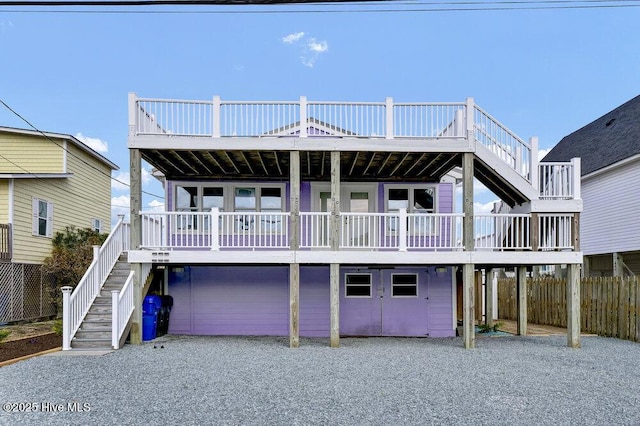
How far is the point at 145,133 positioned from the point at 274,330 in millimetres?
6700

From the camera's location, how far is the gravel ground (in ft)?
20.4

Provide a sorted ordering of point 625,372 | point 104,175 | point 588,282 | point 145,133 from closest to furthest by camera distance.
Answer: point 625,372
point 145,133
point 588,282
point 104,175

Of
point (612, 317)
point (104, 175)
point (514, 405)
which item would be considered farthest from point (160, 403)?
point (104, 175)

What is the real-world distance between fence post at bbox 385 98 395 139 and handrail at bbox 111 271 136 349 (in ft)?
23.5

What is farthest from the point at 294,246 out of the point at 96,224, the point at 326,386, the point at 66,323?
the point at 96,224

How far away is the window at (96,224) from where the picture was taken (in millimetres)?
22303

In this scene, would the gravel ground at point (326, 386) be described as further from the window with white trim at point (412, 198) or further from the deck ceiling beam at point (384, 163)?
the deck ceiling beam at point (384, 163)

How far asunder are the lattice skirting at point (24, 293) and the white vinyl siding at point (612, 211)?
2212cm

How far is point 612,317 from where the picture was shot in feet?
45.3

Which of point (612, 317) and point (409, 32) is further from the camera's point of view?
point (409, 32)

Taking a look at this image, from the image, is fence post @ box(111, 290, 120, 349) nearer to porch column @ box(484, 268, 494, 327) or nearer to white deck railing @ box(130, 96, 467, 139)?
white deck railing @ box(130, 96, 467, 139)

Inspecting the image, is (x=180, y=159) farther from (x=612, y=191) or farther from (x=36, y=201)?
(x=612, y=191)

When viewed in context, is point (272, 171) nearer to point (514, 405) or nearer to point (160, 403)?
point (160, 403)

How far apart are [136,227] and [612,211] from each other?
18103 mm
